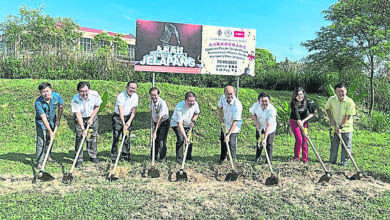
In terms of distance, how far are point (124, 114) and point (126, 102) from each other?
254 mm

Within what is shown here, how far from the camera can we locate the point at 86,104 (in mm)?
5461

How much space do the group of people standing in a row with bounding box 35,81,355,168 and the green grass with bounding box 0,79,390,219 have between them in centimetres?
44

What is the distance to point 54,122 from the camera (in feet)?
18.2

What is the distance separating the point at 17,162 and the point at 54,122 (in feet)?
3.65

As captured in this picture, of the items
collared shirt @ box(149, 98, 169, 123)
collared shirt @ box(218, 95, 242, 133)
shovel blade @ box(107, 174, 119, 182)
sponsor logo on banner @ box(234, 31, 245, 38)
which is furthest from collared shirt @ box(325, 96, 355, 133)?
shovel blade @ box(107, 174, 119, 182)

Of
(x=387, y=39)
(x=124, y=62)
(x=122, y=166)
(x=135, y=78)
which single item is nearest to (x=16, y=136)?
(x=122, y=166)

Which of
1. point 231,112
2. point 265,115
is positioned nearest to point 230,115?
point 231,112

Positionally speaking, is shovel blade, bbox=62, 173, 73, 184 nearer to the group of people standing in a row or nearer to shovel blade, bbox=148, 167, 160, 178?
the group of people standing in a row

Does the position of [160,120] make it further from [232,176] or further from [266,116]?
[266,116]

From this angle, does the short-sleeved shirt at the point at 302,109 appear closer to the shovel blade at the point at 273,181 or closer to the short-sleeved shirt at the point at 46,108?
the shovel blade at the point at 273,181

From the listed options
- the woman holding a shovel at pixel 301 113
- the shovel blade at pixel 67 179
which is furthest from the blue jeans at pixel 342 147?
the shovel blade at pixel 67 179

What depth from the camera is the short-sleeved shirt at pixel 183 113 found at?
5441mm

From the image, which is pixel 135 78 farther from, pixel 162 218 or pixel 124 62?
pixel 162 218

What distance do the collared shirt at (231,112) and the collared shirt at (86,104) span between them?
2484 mm
